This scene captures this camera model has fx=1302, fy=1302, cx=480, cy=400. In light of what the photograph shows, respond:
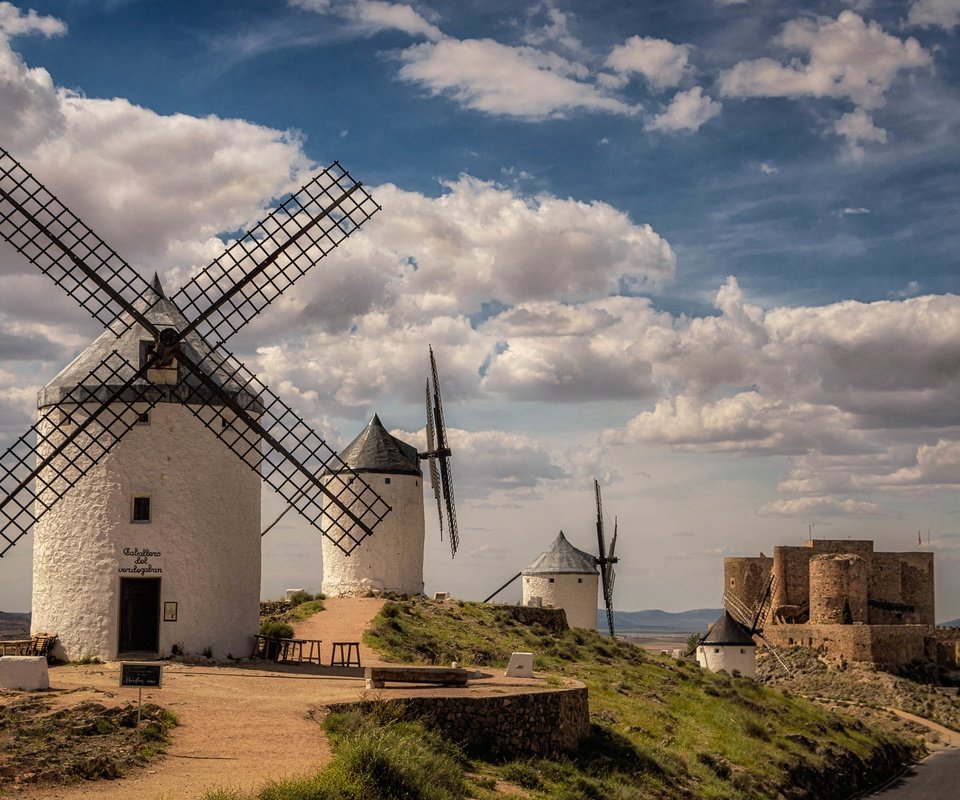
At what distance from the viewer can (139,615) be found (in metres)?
24.2

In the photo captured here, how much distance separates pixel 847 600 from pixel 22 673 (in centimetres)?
4060

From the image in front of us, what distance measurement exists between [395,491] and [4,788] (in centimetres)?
2382

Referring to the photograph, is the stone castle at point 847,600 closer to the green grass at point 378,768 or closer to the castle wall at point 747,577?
the castle wall at point 747,577

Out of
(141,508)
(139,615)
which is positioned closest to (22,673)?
(139,615)

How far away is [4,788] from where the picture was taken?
44.3ft

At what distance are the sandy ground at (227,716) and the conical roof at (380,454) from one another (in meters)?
13.1

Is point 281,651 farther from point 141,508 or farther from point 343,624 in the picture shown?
point 141,508

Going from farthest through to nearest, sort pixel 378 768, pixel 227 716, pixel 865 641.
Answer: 1. pixel 865 641
2. pixel 227 716
3. pixel 378 768

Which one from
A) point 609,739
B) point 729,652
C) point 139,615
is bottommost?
point 729,652

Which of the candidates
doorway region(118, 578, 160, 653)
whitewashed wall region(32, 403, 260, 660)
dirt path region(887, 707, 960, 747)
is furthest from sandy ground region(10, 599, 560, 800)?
dirt path region(887, 707, 960, 747)

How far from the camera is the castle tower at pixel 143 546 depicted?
78.4ft

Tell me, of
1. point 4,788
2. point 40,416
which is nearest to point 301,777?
point 4,788

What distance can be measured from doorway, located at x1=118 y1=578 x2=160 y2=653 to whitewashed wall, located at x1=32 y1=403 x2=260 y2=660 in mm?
331

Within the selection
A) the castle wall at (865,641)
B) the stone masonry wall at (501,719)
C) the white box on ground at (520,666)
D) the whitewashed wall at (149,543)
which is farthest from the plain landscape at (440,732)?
the castle wall at (865,641)
